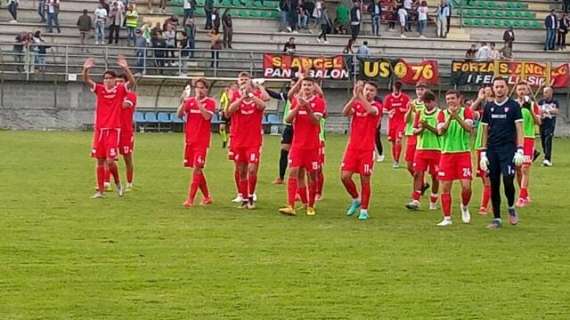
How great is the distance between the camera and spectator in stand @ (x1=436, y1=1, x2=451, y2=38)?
54250 mm

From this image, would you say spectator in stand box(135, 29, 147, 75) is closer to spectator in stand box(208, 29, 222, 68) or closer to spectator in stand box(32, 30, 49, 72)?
spectator in stand box(208, 29, 222, 68)

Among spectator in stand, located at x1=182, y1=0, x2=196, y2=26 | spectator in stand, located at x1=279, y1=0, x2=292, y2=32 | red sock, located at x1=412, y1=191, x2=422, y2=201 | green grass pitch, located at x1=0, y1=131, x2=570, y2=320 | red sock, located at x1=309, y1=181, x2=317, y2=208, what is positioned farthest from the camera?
spectator in stand, located at x1=279, y1=0, x2=292, y2=32

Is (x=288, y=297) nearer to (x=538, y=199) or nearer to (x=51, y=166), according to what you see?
(x=538, y=199)

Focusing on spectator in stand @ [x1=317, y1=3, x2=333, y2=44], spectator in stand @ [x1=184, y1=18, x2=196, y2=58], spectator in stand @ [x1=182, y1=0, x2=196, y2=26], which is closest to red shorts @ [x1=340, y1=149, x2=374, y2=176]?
spectator in stand @ [x1=184, y1=18, x2=196, y2=58]

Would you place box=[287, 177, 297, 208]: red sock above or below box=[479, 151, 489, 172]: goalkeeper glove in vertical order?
below

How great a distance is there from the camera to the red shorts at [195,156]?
19312mm

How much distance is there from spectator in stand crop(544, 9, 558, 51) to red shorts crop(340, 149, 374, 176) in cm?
3790

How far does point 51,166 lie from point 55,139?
11185mm

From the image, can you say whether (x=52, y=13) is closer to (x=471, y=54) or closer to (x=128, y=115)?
(x=471, y=54)

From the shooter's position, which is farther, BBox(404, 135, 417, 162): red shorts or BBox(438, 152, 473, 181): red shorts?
BBox(404, 135, 417, 162): red shorts

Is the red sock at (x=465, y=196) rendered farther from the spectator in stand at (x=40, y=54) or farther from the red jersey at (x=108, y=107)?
the spectator in stand at (x=40, y=54)

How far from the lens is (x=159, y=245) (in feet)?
48.3

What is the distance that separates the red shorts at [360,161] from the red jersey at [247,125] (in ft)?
5.45

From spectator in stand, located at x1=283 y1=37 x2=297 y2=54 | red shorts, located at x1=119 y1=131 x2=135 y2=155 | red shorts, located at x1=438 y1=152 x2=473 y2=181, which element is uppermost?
spectator in stand, located at x1=283 y1=37 x2=297 y2=54
